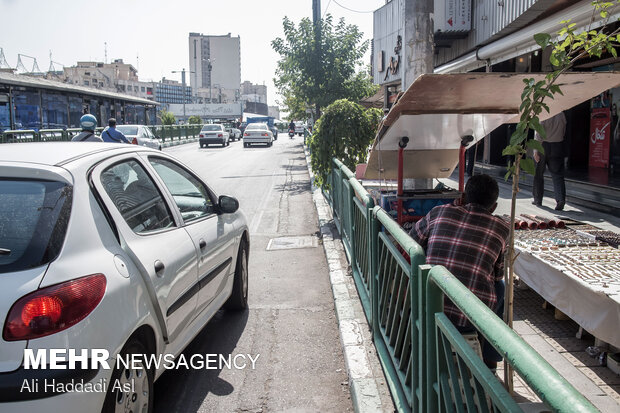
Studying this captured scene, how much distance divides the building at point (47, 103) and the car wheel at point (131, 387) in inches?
906

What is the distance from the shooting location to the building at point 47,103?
961 inches

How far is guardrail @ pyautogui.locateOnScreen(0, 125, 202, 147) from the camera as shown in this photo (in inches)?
763

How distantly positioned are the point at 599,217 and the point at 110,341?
8.48 metres

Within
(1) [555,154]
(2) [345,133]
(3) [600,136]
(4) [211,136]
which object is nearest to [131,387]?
(2) [345,133]

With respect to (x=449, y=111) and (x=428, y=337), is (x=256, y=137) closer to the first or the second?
(x=449, y=111)

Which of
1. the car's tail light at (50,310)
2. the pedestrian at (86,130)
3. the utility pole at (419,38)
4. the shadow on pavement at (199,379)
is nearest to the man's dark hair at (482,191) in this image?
the shadow on pavement at (199,379)

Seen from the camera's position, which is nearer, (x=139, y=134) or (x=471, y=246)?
(x=471, y=246)

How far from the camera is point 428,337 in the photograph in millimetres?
2355

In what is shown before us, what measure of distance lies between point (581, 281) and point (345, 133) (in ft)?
18.5

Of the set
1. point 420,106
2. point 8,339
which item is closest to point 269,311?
point 420,106

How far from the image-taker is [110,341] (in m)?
2.62

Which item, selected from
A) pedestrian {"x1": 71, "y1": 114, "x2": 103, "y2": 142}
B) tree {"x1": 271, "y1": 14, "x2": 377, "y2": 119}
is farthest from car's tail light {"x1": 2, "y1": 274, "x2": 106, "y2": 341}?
tree {"x1": 271, "y1": 14, "x2": 377, "y2": 119}

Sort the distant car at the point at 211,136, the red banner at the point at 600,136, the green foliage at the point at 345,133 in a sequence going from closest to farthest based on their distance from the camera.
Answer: the green foliage at the point at 345,133 < the red banner at the point at 600,136 < the distant car at the point at 211,136

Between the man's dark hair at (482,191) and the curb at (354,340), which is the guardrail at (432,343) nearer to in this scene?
the curb at (354,340)
